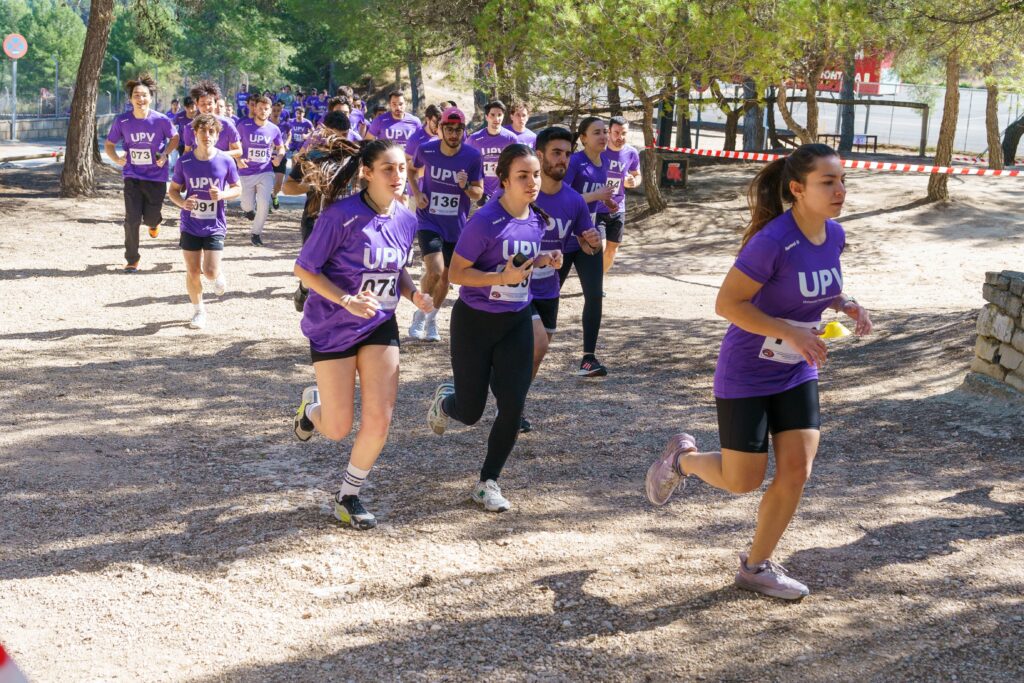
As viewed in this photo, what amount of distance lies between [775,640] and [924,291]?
9608 millimetres

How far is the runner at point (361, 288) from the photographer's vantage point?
16.7ft

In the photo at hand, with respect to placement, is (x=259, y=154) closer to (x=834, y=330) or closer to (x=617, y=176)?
(x=617, y=176)

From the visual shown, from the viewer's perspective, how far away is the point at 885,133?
41.2 metres

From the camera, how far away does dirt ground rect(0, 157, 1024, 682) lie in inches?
164

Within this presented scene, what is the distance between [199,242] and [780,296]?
266 inches

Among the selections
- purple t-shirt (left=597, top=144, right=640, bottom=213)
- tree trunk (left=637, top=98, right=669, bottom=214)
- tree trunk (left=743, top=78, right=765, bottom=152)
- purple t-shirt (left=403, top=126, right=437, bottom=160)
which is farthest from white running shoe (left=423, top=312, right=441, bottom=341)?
tree trunk (left=743, top=78, right=765, bottom=152)

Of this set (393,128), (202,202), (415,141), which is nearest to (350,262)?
(202,202)

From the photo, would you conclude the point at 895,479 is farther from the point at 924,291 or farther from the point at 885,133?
the point at 885,133

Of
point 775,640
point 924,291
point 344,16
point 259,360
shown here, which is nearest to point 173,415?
point 259,360

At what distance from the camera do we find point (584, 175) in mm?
9086

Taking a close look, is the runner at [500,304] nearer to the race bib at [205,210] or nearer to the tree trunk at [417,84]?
the race bib at [205,210]

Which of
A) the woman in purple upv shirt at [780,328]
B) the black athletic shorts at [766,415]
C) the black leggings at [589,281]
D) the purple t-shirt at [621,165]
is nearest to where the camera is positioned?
the woman in purple upv shirt at [780,328]

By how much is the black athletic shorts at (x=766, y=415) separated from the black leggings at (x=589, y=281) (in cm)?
379

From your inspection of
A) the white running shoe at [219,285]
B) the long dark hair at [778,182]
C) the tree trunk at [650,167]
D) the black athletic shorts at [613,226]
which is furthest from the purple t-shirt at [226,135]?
the long dark hair at [778,182]
